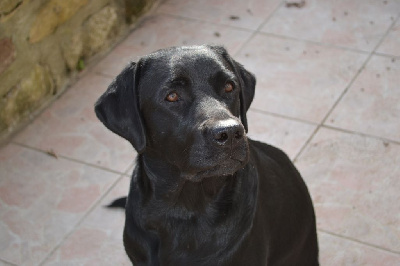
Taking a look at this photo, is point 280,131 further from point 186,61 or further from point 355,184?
point 186,61

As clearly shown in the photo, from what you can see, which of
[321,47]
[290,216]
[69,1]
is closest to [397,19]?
[321,47]

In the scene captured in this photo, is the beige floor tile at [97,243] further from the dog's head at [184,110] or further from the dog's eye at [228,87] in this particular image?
the dog's eye at [228,87]

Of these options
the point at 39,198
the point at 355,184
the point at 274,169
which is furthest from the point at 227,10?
the point at 274,169

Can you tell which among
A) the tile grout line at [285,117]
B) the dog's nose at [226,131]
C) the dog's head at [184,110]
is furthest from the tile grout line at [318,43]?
the dog's nose at [226,131]

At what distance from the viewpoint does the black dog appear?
320cm

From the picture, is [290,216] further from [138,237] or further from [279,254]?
[138,237]

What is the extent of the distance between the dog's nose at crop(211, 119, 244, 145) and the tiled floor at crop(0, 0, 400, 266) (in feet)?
5.09

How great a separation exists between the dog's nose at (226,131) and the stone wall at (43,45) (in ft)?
8.45

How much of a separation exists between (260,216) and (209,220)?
0.23 metres

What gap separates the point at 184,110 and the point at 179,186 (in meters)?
0.40

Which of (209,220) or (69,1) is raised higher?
(209,220)

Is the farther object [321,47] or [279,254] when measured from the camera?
[321,47]

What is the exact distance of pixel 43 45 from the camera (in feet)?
18.4

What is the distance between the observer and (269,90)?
5.66 meters
